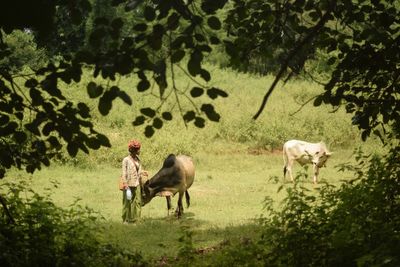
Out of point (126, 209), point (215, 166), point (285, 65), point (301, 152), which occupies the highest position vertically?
point (285, 65)

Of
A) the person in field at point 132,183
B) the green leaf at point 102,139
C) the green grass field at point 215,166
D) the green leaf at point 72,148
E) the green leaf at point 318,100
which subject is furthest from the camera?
the person in field at point 132,183

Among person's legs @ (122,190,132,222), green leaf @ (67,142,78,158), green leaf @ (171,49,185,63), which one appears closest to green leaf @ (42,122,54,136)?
green leaf @ (67,142,78,158)

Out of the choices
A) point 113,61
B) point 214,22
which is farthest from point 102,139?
point 214,22

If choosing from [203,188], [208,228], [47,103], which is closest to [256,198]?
[203,188]

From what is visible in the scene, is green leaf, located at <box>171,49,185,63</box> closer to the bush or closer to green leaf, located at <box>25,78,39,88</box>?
A: green leaf, located at <box>25,78,39,88</box>

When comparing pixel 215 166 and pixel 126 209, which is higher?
pixel 126 209

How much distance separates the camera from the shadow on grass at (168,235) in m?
7.86

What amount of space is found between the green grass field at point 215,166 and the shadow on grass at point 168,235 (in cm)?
2

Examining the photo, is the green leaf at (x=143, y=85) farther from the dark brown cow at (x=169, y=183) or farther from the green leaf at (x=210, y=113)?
the dark brown cow at (x=169, y=183)

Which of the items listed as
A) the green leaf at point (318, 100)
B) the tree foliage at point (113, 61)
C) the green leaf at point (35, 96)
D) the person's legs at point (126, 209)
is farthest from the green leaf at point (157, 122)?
the person's legs at point (126, 209)

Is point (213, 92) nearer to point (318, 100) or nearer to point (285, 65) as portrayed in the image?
point (285, 65)

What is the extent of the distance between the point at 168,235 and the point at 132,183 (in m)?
1.32

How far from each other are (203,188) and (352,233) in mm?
9269

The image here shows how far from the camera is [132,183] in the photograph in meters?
9.90
